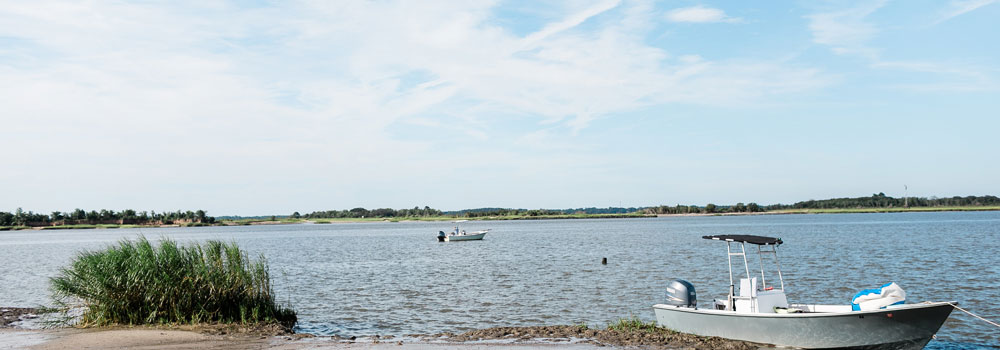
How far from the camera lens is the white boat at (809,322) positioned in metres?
15.3

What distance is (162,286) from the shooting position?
1859cm

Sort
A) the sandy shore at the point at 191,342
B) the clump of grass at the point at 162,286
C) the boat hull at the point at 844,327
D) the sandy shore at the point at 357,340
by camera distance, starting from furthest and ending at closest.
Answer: the clump of grass at the point at 162,286 → the sandy shore at the point at 357,340 → the sandy shore at the point at 191,342 → the boat hull at the point at 844,327

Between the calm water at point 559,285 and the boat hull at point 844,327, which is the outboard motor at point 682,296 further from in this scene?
the calm water at point 559,285

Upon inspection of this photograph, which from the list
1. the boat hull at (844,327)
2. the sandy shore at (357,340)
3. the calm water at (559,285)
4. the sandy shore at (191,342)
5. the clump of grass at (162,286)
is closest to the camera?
the boat hull at (844,327)

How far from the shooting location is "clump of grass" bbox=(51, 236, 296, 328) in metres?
18.4

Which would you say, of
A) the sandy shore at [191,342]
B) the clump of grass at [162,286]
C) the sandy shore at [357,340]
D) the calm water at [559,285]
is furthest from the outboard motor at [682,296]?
the clump of grass at [162,286]

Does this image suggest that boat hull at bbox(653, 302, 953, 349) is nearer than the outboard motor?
Yes

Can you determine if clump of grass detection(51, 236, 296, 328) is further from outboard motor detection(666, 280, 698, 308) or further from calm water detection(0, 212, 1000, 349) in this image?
outboard motor detection(666, 280, 698, 308)

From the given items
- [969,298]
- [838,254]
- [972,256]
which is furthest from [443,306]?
[972,256]

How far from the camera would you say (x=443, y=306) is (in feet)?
84.4

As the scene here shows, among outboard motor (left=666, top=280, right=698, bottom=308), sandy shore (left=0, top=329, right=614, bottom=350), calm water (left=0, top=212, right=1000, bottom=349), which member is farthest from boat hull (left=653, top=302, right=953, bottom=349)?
sandy shore (left=0, top=329, right=614, bottom=350)

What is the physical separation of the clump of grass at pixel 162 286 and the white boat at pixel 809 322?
12181mm

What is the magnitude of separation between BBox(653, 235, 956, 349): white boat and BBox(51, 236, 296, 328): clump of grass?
480 inches

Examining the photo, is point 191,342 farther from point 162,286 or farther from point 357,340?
point 357,340
